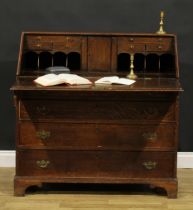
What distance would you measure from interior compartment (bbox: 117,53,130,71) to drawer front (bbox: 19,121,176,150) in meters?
0.75

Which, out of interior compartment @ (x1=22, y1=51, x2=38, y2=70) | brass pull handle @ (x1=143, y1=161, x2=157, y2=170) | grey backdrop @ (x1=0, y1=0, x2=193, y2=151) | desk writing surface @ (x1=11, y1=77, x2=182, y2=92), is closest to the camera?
desk writing surface @ (x1=11, y1=77, x2=182, y2=92)

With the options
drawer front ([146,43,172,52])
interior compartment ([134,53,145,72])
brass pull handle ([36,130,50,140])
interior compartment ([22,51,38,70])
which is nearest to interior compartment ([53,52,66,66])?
interior compartment ([22,51,38,70])

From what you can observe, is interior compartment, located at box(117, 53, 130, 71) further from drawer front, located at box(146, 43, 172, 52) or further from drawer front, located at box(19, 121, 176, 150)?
drawer front, located at box(19, 121, 176, 150)

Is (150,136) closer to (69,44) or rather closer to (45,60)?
(69,44)

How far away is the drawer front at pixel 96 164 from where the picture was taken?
3867 millimetres

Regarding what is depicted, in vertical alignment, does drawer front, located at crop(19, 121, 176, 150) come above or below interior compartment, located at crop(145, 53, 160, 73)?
below

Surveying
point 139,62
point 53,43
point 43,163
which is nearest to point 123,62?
point 139,62

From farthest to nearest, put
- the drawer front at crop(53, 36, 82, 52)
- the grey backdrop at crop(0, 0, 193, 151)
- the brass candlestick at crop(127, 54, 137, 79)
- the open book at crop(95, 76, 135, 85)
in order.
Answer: the grey backdrop at crop(0, 0, 193, 151) → the drawer front at crop(53, 36, 82, 52) → the brass candlestick at crop(127, 54, 137, 79) → the open book at crop(95, 76, 135, 85)

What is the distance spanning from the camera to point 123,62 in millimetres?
4434

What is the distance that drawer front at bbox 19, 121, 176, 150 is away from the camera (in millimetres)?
3832

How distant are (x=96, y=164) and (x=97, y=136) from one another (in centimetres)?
21

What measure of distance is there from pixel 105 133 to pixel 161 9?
1.30 m

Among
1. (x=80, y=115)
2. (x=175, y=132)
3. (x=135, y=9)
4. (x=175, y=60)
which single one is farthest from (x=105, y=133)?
(x=135, y=9)

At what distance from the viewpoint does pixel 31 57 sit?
173 inches
